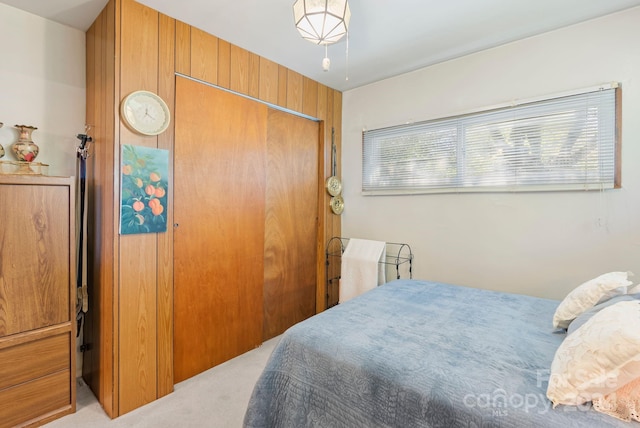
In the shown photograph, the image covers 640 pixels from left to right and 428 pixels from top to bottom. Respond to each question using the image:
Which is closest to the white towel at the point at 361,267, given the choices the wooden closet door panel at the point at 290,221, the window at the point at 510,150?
the wooden closet door panel at the point at 290,221

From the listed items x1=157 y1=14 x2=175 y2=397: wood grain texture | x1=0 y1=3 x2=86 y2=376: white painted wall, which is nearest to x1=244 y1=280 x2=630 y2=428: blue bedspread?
x1=157 y1=14 x2=175 y2=397: wood grain texture

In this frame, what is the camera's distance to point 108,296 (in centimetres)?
184

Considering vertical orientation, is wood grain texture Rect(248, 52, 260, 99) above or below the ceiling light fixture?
above

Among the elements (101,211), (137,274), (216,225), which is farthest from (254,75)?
(137,274)

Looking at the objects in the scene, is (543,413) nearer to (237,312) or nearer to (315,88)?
(237,312)

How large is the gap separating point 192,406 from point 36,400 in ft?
2.82

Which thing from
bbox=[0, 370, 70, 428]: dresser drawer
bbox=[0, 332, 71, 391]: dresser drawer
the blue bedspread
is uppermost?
the blue bedspread

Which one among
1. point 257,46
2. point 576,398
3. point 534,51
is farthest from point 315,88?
Answer: point 576,398

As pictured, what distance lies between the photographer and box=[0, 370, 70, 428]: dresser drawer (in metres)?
1.62

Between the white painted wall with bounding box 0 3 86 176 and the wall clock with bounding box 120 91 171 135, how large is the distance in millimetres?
701

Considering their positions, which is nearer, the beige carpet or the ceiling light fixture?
the ceiling light fixture

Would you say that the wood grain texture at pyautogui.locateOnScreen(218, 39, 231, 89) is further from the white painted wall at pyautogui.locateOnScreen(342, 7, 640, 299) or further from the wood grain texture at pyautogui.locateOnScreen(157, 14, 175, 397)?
the white painted wall at pyautogui.locateOnScreen(342, 7, 640, 299)

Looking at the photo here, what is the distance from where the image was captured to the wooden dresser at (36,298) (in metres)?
1.62

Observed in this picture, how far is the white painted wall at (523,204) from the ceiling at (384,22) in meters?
0.16
